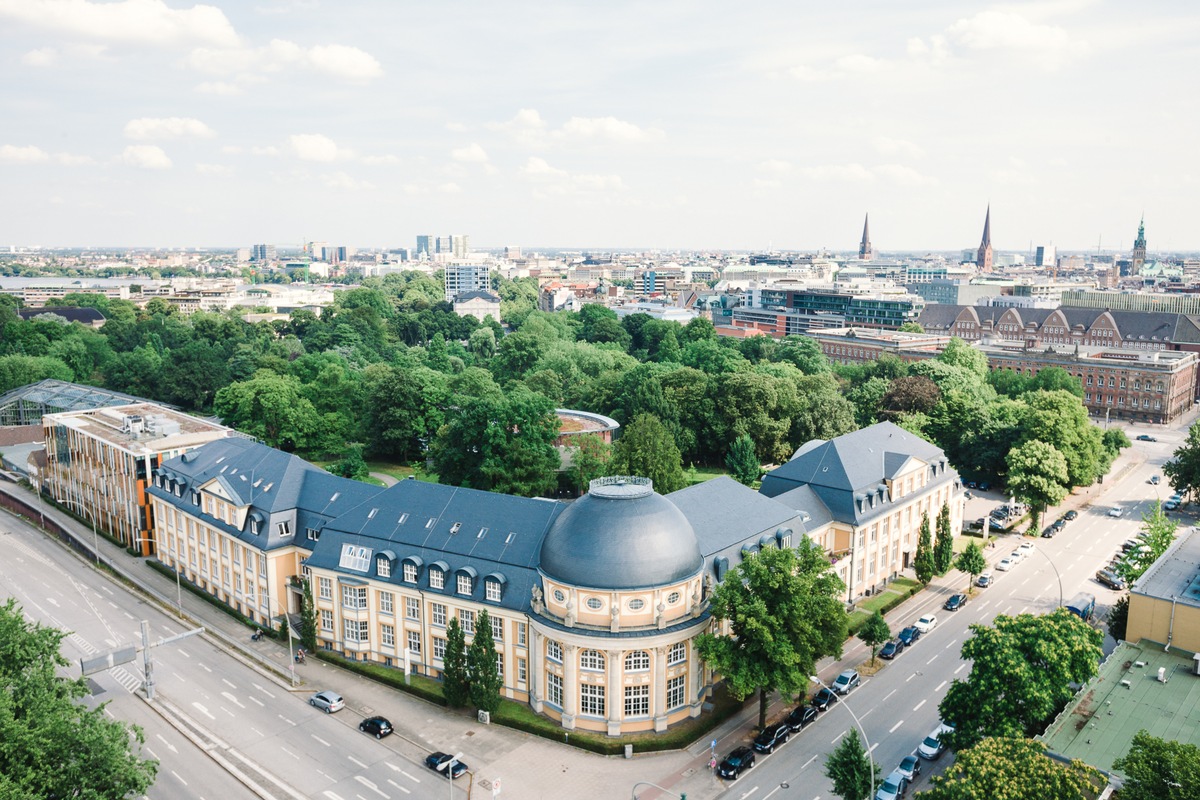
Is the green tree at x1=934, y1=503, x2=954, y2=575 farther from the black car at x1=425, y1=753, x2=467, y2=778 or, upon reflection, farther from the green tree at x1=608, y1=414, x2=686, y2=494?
the black car at x1=425, y1=753, x2=467, y2=778

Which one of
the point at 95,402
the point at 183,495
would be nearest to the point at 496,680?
the point at 183,495

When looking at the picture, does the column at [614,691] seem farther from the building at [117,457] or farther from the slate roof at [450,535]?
the building at [117,457]

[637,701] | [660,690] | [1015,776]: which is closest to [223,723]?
[637,701]

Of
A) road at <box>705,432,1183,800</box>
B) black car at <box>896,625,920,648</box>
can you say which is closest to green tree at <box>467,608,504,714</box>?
road at <box>705,432,1183,800</box>

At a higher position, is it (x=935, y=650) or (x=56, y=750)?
(x=56, y=750)

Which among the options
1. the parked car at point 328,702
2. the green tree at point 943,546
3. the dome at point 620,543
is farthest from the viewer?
the green tree at point 943,546

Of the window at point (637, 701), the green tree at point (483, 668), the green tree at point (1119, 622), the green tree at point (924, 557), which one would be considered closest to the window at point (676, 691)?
the window at point (637, 701)

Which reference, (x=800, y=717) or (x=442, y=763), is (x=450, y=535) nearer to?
(x=442, y=763)
